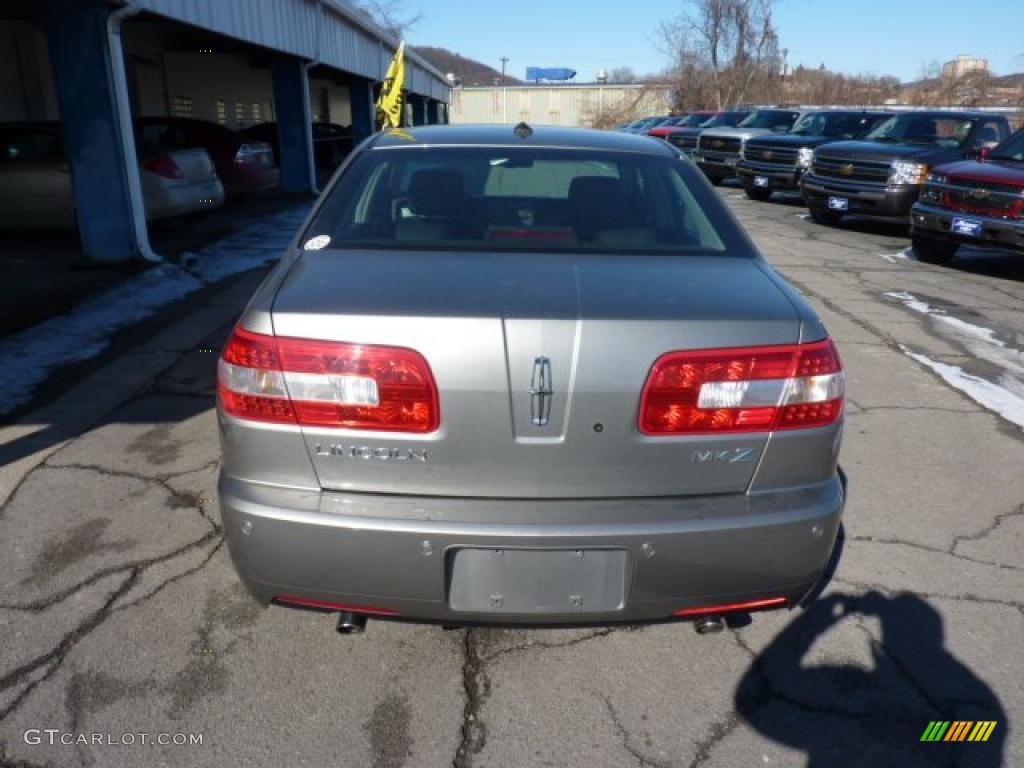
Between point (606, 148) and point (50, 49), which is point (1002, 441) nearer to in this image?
point (606, 148)

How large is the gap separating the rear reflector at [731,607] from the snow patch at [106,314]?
4.17 metres

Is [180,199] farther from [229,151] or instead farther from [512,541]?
[512,541]

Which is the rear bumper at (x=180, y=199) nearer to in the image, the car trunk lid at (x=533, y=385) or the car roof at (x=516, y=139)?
the car roof at (x=516, y=139)

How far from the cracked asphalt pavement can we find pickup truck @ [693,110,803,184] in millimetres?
16124

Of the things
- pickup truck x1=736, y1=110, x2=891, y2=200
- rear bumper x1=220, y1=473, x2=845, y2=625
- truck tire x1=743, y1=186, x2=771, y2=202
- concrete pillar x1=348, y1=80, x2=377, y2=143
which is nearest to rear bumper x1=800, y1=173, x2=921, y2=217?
pickup truck x1=736, y1=110, x2=891, y2=200

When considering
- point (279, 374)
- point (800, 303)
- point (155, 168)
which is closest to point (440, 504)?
point (279, 374)

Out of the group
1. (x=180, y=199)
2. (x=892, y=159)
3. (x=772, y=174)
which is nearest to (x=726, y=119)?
(x=772, y=174)

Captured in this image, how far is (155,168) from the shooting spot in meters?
9.50

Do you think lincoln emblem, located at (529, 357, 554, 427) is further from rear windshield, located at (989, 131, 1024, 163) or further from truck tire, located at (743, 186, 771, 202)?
truck tire, located at (743, 186, 771, 202)

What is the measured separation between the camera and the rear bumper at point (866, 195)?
38.1ft

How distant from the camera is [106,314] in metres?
6.61

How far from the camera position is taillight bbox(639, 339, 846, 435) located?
6.51 ft

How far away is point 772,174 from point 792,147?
630mm

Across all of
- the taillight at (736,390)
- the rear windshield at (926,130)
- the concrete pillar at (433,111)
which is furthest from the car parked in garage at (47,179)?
the concrete pillar at (433,111)
